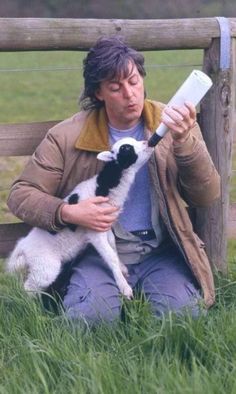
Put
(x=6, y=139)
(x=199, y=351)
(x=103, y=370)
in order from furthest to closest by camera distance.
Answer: (x=6, y=139) → (x=199, y=351) → (x=103, y=370)

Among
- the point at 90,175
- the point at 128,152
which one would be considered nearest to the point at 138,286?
the point at 90,175

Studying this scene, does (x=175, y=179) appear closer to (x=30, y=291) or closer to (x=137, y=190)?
(x=137, y=190)

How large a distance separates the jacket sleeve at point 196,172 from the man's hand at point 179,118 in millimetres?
93

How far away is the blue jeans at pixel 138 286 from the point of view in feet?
15.0

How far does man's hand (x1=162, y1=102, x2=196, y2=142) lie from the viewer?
14.3ft

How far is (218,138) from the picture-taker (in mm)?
5281

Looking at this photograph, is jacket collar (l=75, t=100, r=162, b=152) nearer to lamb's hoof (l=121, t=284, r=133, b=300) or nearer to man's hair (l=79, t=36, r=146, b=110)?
man's hair (l=79, t=36, r=146, b=110)

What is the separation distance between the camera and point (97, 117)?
191 inches

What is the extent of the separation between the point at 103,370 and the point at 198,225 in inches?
64.4

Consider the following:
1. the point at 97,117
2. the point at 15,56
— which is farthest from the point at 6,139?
the point at 15,56

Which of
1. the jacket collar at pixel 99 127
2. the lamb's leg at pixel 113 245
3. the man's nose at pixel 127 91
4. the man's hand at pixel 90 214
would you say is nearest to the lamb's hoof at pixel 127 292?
the lamb's leg at pixel 113 245

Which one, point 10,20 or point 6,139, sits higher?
point 10,20

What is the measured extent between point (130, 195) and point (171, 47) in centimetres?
81

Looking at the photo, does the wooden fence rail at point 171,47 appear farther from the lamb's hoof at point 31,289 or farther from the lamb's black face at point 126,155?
the lamb's black face at point 126,155
